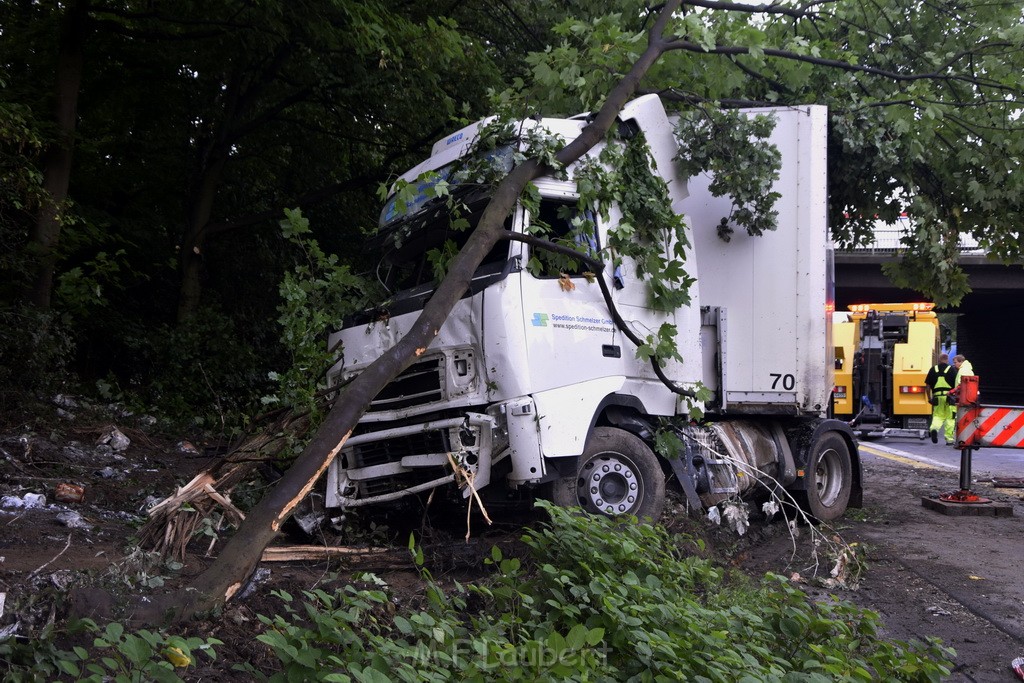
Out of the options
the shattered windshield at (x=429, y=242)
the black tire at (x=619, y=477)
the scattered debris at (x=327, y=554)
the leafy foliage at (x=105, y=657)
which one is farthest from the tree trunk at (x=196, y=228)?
the leafy foliage at (x=105, y=657)

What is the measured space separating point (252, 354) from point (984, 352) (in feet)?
131

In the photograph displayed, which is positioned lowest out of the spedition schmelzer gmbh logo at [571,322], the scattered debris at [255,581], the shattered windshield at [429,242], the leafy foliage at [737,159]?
the scattered debris at [255,581]

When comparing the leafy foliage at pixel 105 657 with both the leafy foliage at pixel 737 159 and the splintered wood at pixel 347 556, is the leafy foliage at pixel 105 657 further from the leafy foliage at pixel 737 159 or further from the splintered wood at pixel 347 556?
the leafy foliage at pixel 737 159

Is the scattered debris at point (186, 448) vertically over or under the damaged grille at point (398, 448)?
under

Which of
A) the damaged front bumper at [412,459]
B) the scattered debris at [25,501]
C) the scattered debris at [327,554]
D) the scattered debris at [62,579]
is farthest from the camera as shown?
the scattered debris at [25,501]

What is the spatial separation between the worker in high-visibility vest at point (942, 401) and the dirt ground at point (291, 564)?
7.69 m

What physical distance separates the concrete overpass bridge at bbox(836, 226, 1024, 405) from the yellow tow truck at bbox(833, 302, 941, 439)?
307 inches

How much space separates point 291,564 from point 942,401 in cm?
1534

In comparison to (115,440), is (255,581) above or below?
below

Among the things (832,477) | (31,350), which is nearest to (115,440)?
(31,350)

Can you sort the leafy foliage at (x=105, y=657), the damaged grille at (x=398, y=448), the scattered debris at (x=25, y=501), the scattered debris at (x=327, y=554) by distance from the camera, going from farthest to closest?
1. the scattered debris at (x=25, y=501)
2. the damaged grille at (x=398, y=448)
3. the scattered debris at (x=327, y=554)
4. the leafy foliage at (x=105, y=657)

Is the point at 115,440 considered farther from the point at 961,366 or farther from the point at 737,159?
the point at 961,366

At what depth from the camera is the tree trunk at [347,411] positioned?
4293 mm

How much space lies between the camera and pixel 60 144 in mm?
9508
